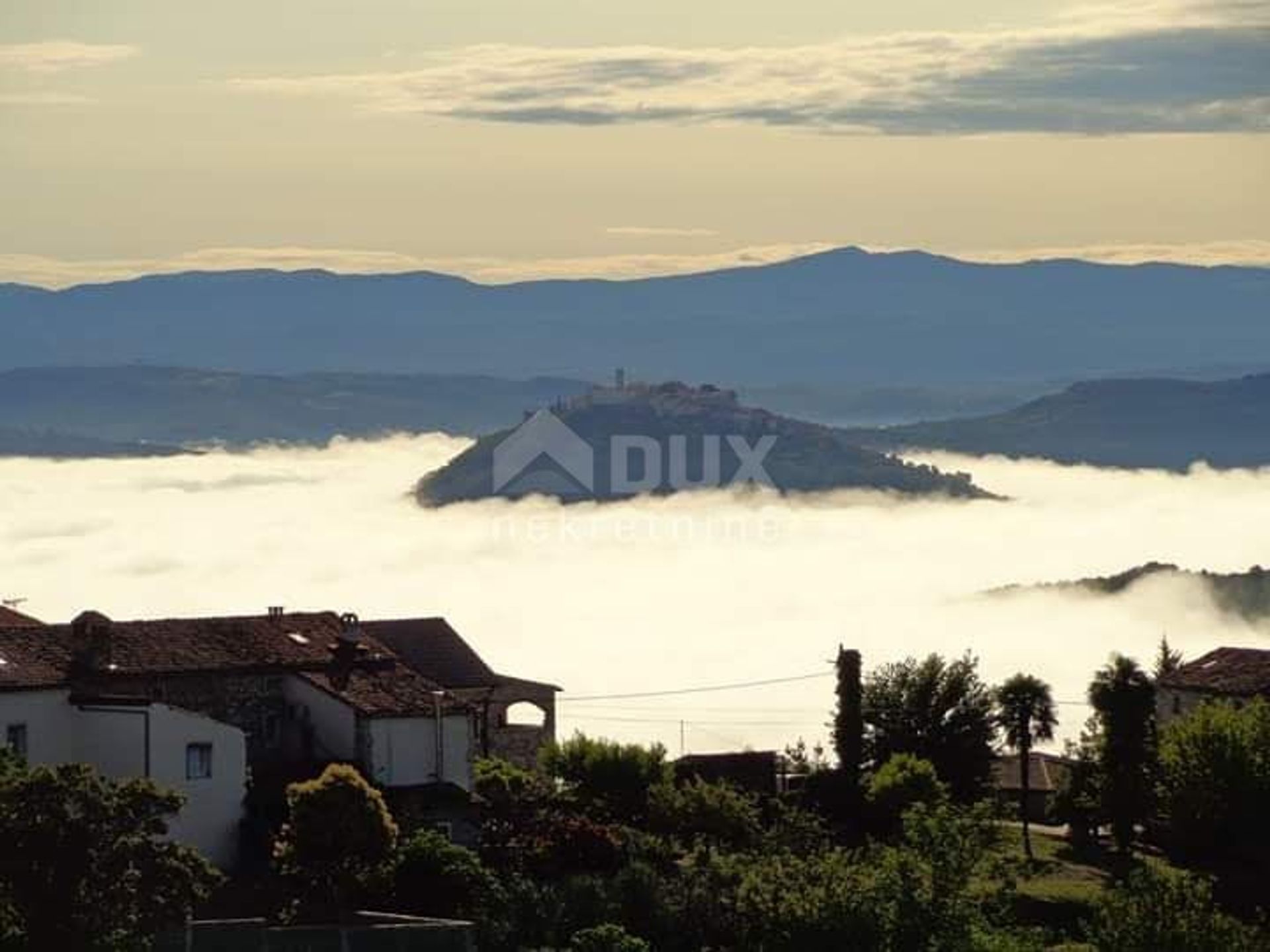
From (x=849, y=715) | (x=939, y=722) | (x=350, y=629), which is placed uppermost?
(x=350, y=629)

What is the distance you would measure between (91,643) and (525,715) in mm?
62258

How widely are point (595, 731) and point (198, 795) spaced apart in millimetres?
101087

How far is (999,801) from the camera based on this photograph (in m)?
84.6

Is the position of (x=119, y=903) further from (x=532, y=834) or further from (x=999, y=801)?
(x=999, y=801)

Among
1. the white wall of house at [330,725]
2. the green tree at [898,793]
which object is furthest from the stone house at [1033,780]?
the white wall of house at [330,725]

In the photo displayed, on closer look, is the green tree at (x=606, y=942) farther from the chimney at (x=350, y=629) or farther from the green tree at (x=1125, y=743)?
the green tree at (x=1125, y=743)

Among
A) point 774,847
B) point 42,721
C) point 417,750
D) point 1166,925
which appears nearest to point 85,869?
point 42,721

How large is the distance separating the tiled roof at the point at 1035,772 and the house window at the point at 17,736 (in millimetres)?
33971

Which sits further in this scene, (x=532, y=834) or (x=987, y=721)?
(x=987, y=721)

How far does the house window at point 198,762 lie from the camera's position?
217 feet

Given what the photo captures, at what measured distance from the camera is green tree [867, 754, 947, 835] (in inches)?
3056

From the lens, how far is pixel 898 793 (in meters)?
78.2

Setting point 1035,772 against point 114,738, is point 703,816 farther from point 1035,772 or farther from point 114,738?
point 1035,772

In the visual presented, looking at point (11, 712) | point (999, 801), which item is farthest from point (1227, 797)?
point (11, 712)
